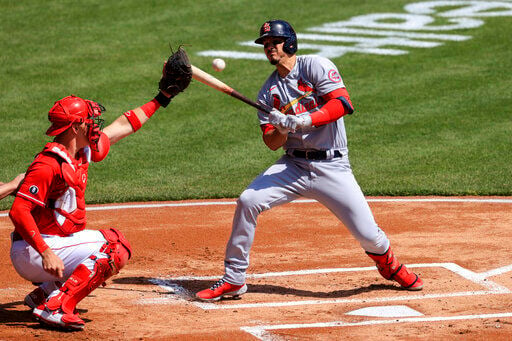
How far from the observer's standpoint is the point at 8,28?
59.2ft

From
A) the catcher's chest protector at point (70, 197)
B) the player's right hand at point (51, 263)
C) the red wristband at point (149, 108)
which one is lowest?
the player's right hand at point (51, 263)

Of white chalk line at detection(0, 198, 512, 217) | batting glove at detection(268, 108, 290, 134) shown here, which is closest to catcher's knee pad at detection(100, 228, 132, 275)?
batting glove at detection(268, 108, 290, 134)

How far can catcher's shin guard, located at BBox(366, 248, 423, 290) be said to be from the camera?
704 centimetres

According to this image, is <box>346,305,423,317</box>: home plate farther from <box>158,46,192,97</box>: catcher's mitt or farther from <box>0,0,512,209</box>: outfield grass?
<box>0,0,512,209</box>: outfield grass

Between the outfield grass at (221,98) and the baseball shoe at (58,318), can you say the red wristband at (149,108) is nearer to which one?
the baseball shoe at (58,318)

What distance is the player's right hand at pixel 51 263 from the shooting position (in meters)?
5.76

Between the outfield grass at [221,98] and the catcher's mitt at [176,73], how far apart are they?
12.8ft

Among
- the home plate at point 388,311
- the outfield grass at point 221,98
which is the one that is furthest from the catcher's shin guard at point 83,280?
the outfield grass at point 221,98

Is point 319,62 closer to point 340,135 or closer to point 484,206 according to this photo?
point 340,135

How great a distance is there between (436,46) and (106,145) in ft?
38.5

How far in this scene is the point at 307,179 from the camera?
22.7 ft

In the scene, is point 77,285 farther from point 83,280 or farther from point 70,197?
point 70,197

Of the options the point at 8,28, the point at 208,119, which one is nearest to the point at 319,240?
the point at 208,119

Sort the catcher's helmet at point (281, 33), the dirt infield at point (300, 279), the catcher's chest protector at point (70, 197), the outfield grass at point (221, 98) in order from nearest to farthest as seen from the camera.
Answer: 1. the catcher's chest protector at point (70, 197)
2. the dirt infield at point (300, 279)
3. the catcher's helmet at point (281, 33)
4. the outfield grass at point (221, 98)
